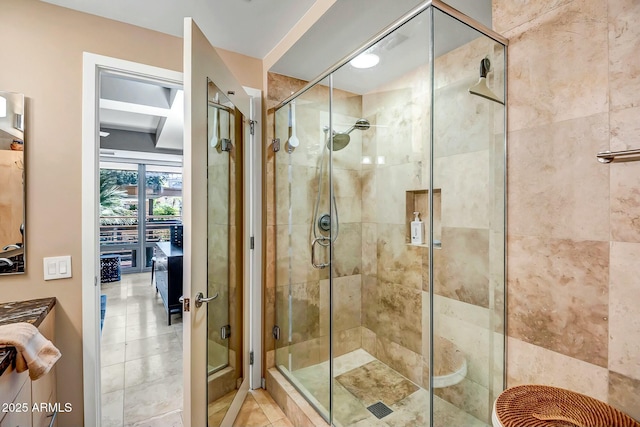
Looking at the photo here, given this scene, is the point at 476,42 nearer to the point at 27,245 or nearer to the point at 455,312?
the point at 455,312

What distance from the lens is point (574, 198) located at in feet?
3.39

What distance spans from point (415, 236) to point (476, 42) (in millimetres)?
1125

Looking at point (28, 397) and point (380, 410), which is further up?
point (28, 397)

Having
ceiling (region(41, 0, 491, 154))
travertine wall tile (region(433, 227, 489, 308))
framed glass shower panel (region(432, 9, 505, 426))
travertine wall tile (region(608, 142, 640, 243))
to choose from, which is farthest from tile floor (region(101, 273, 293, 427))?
ceiling (region(41, 0, 491, 154))

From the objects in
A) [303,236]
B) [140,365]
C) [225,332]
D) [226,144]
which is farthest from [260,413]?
[226,144]

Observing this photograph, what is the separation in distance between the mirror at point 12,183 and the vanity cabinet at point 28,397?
13.6 inches

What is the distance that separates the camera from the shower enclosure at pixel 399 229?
1.30 metres

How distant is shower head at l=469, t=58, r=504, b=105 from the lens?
1293 mm

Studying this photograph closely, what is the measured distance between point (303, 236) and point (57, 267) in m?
1.47

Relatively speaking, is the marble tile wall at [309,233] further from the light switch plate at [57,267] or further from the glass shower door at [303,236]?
the light switch plate at [57,267]

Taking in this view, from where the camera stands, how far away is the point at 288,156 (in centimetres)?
221

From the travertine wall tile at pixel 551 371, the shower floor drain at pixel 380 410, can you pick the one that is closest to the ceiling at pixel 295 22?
the travertine wall tile at pixel 551 371

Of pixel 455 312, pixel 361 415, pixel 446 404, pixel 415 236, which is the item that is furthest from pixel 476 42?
pixel 361 415

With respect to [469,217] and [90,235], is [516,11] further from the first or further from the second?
[90,235]
